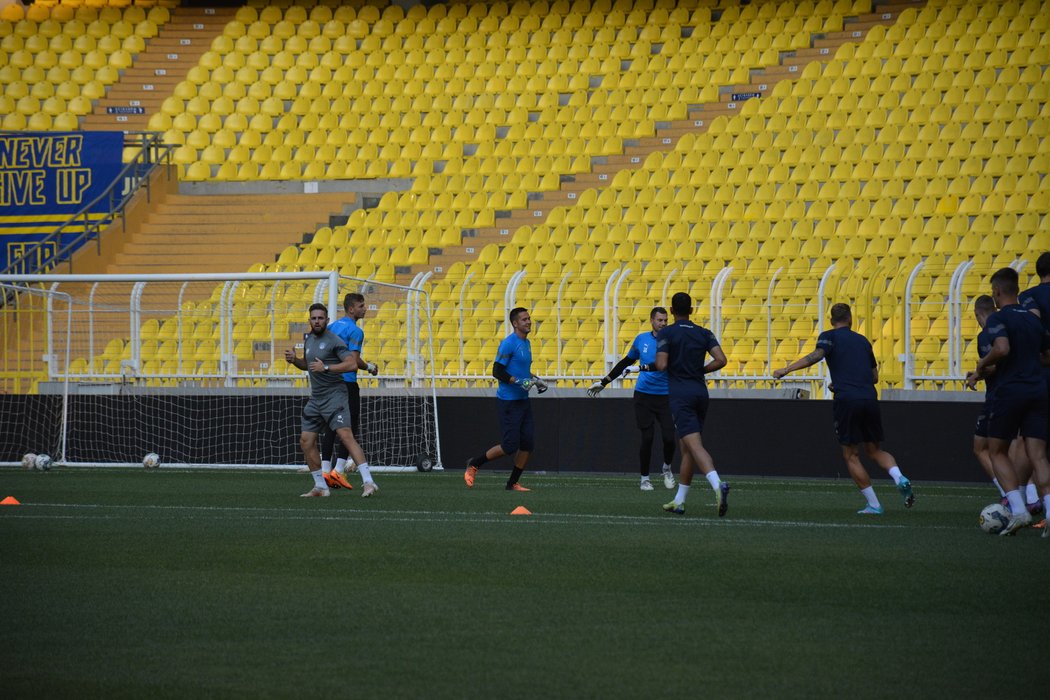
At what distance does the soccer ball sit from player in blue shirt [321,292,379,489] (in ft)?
21.8

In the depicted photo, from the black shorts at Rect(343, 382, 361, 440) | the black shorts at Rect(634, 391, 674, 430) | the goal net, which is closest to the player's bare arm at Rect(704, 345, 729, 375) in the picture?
the black shorts at Rect(634, 391, 674, 430)

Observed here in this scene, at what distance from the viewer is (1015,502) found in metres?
10.8

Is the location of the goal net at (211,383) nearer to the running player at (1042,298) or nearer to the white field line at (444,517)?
the white field line at (444,517)

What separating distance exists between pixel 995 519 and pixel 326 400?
23.0ft

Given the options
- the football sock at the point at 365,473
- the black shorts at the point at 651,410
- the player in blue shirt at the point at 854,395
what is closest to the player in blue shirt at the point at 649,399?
the black shorts at the point at 651,410

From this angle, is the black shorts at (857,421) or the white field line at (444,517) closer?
the white field line at (444,517)

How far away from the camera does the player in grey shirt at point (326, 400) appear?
598 inches

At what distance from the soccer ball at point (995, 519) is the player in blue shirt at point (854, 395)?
6.11ft

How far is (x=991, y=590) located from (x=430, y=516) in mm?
5582

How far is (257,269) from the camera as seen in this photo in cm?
2697

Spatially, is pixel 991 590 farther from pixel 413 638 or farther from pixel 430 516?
pixel 430 516

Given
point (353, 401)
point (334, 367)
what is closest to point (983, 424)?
point (334, 367)

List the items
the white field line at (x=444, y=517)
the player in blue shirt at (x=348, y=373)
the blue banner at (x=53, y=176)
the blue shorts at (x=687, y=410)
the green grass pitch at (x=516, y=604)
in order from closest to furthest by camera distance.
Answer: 1. the green grass pitch at (x=516, y=604)
2. the white field line at (x=444, y=517)
3. the blue shorts at (x=687, y=410)
4. the player in blue shirt at (x=348, y=373)
5. the blue banner at (x=53, y=176)

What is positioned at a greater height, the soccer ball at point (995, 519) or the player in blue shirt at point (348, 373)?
the player in blue shirt at point (348, 373)
